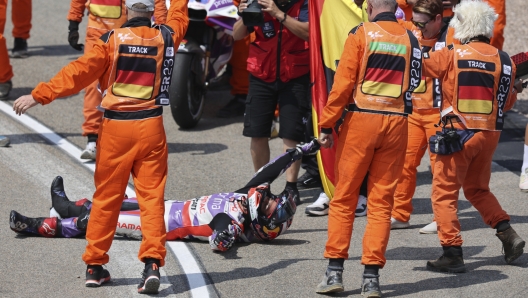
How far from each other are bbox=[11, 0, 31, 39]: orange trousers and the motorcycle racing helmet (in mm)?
6360

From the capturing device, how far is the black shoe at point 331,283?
6.28 meters

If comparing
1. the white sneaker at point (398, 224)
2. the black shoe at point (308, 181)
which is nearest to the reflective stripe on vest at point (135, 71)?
the white sneaker at point (398, 224)

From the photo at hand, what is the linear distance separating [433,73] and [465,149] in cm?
60

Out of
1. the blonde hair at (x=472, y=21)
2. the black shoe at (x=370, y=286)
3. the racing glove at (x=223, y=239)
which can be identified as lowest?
the racing glove at (x=223, y=239)

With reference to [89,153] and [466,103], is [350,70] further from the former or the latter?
[89,153]

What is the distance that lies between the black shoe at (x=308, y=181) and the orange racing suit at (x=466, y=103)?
7.64 ft

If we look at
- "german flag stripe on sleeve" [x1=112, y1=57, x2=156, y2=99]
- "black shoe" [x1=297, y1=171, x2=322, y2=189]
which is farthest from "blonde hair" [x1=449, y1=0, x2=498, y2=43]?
"black shoe" [x1=297, y1=171, x2=322, y2=189]

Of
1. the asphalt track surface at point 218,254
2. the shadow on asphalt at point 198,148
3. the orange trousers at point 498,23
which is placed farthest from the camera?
the orange trousers at point 498,23

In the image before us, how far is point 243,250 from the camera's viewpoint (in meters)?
7.29

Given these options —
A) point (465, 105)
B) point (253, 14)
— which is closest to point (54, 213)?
point (253, 14)

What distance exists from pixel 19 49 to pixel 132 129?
7.19m

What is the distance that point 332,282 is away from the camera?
6297 mm

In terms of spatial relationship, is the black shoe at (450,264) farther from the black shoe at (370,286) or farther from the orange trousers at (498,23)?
the orange trousers at (498,23)

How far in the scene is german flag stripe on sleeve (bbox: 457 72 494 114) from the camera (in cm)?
682
